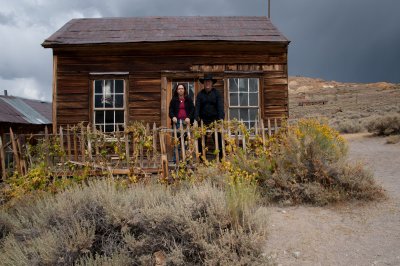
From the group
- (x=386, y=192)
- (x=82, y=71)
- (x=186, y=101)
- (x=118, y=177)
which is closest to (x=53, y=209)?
(x=118, y=177)

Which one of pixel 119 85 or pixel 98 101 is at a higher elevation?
pixel 119 85

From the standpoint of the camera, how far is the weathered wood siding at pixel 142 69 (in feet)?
30.9

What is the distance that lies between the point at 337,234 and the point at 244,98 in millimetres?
5943

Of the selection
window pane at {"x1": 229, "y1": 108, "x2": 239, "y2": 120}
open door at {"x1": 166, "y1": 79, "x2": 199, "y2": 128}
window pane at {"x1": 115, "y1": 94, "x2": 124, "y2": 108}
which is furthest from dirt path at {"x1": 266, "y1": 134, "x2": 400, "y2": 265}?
window pane at {"x1": 115, "y1": 94, "x2": 124, "y2": 108}

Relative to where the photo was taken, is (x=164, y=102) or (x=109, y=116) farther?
(x=109, y=116)

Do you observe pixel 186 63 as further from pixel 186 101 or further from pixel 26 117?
pixel 26 117

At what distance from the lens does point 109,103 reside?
31.1 ft

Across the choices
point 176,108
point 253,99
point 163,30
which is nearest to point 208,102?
point 176,108

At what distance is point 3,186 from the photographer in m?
6.67

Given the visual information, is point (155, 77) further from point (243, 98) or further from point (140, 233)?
point (140, 233)

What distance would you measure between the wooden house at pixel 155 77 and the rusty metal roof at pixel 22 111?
742 cm

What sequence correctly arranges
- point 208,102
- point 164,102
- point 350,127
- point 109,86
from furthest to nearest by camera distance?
1. point 350,127
2. point 109,86
3. point 164,102
4. point 208,102

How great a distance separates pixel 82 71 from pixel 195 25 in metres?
3.73

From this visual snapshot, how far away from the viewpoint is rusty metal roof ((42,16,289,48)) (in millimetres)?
9305
